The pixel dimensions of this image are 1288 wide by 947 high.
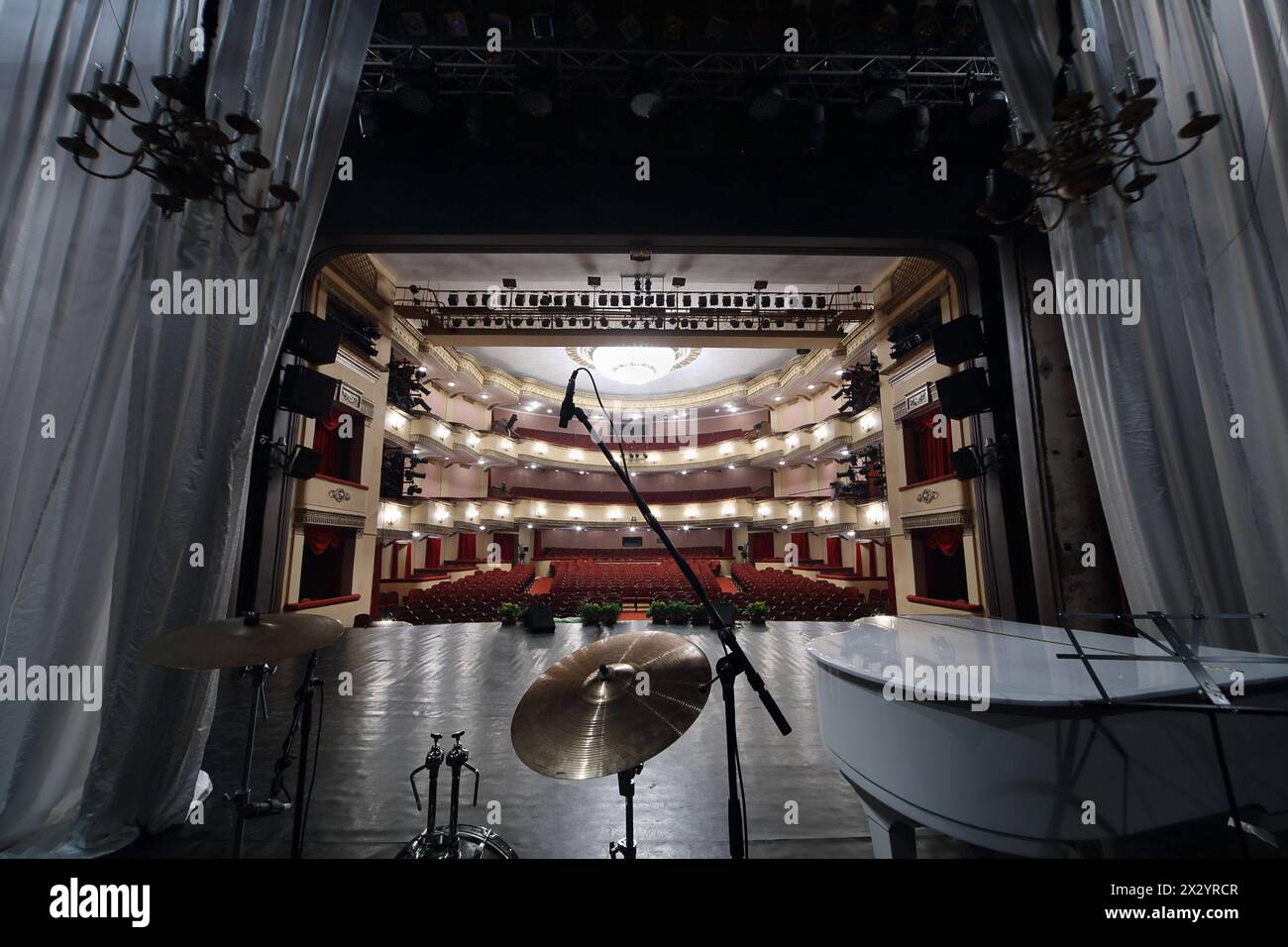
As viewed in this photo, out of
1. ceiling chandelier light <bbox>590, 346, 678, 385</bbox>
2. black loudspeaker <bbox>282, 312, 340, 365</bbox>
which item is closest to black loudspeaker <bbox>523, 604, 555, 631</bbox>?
black loudspeaker <bbox>282, 312, 340, 365</bbox>

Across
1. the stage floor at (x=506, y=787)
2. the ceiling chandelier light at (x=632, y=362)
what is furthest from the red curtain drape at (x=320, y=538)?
the ceiling chandelier light at (x=632, y=362)

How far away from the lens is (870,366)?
39.5 feet

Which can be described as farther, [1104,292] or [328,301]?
[328,301]

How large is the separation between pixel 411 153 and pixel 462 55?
1178 mm

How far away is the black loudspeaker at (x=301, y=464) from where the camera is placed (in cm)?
639

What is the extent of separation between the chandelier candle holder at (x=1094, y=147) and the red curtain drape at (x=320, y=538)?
10.8 m

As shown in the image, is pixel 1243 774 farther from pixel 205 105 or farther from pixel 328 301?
pixel 328 301

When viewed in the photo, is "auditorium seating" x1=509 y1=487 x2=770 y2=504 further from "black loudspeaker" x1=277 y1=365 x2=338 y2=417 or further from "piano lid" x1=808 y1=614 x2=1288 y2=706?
"piano lid" x1=808 y1=614 x2=1288 y2=706

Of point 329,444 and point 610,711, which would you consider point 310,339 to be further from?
point 610,711

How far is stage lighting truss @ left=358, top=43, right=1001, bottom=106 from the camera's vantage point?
15.7ft

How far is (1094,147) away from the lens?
260cm

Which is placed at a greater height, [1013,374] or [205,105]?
[205,105]

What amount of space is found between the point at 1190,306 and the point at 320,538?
11.8 m
